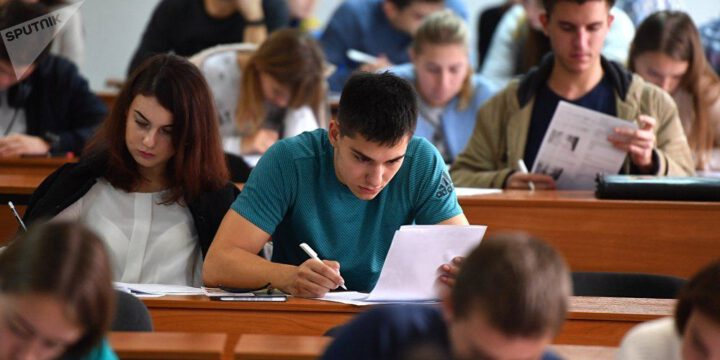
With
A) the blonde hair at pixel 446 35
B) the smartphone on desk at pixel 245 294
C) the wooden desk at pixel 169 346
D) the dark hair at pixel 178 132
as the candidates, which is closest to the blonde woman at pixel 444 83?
the blonde hair at pixel 446 35

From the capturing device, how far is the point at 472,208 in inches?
133

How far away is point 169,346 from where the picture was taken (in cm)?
175

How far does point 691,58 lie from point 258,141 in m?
1.71

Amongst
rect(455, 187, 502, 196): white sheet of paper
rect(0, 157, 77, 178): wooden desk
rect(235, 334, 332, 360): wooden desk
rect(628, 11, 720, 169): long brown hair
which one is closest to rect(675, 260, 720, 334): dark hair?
rect(235, 334, 332, 360): wooden desk

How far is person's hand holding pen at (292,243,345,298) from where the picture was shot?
2520 millimetres

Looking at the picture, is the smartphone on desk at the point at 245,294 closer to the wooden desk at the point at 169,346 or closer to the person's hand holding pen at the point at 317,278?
the person's hand holding pen at the point at 317,278

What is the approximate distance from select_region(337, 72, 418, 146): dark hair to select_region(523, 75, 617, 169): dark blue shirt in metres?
1.35

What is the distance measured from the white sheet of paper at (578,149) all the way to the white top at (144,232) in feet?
4.24

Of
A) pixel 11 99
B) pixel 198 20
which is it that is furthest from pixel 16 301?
pixel 198 20

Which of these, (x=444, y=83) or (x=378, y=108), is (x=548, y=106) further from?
(x=378, y=108)

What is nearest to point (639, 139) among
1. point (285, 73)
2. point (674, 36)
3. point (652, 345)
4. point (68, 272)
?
point (674, 36)

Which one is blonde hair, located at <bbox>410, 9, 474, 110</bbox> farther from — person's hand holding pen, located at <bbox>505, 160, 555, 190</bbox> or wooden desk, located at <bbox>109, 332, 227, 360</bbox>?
wooden desk, located at <bbox>109, 332, 227, 360</bbox>

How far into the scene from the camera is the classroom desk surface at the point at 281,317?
8.00ft

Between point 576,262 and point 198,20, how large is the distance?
8.46 feet
